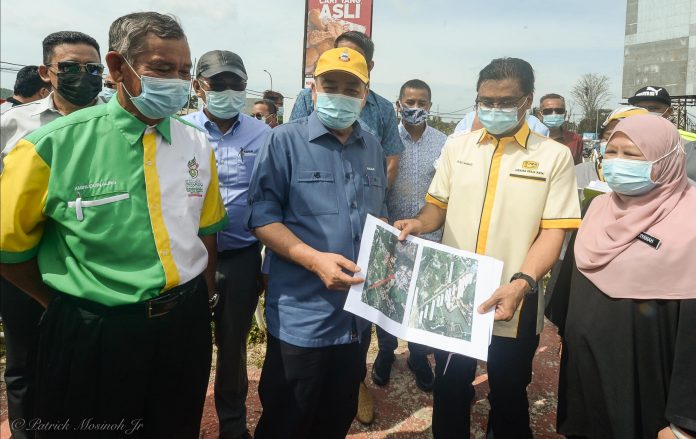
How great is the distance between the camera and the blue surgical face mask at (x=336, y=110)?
2.10 m

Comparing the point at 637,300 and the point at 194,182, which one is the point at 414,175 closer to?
the point at 637,300

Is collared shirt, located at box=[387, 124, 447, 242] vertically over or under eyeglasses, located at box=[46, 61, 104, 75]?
under

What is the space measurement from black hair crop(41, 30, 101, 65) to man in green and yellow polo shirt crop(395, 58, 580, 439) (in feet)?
7.12

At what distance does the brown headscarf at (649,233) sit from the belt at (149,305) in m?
1.76

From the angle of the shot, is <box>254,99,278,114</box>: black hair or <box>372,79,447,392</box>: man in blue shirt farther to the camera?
<box>254,99,278,114</box>: black hair

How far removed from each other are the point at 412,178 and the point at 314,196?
169 centimetres

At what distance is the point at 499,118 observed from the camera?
2.29 meters

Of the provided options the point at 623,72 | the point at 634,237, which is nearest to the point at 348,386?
the point at 634,237

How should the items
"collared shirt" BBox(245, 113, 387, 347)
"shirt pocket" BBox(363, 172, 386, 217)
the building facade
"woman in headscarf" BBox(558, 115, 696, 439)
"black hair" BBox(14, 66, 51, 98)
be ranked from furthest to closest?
the building facade < "black hair" BBox(14, 66, 51, 98) < "shirt pocket" BBox(363, 172, 386, 217) < "collared shirt" BBox(245, 113, 387, 347) < "woman in headscarf" BBox(558, 115, 696, 439)

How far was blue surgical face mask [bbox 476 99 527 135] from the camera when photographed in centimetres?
228

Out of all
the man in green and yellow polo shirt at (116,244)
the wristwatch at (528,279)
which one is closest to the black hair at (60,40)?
the man in green and yellow polo shirt at (116,244)

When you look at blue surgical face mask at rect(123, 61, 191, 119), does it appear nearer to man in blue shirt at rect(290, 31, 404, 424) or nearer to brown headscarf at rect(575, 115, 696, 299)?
man in blue shirt at rect(290, 31, 404, 424)

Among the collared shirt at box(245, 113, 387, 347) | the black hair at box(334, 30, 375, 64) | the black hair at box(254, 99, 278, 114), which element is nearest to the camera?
the collared shirt at box(245, 113, 387, 347)

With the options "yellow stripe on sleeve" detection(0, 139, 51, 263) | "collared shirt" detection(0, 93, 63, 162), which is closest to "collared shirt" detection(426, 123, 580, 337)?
"yellow stripe on sleeve" detection(0, 139, 51, 263)
